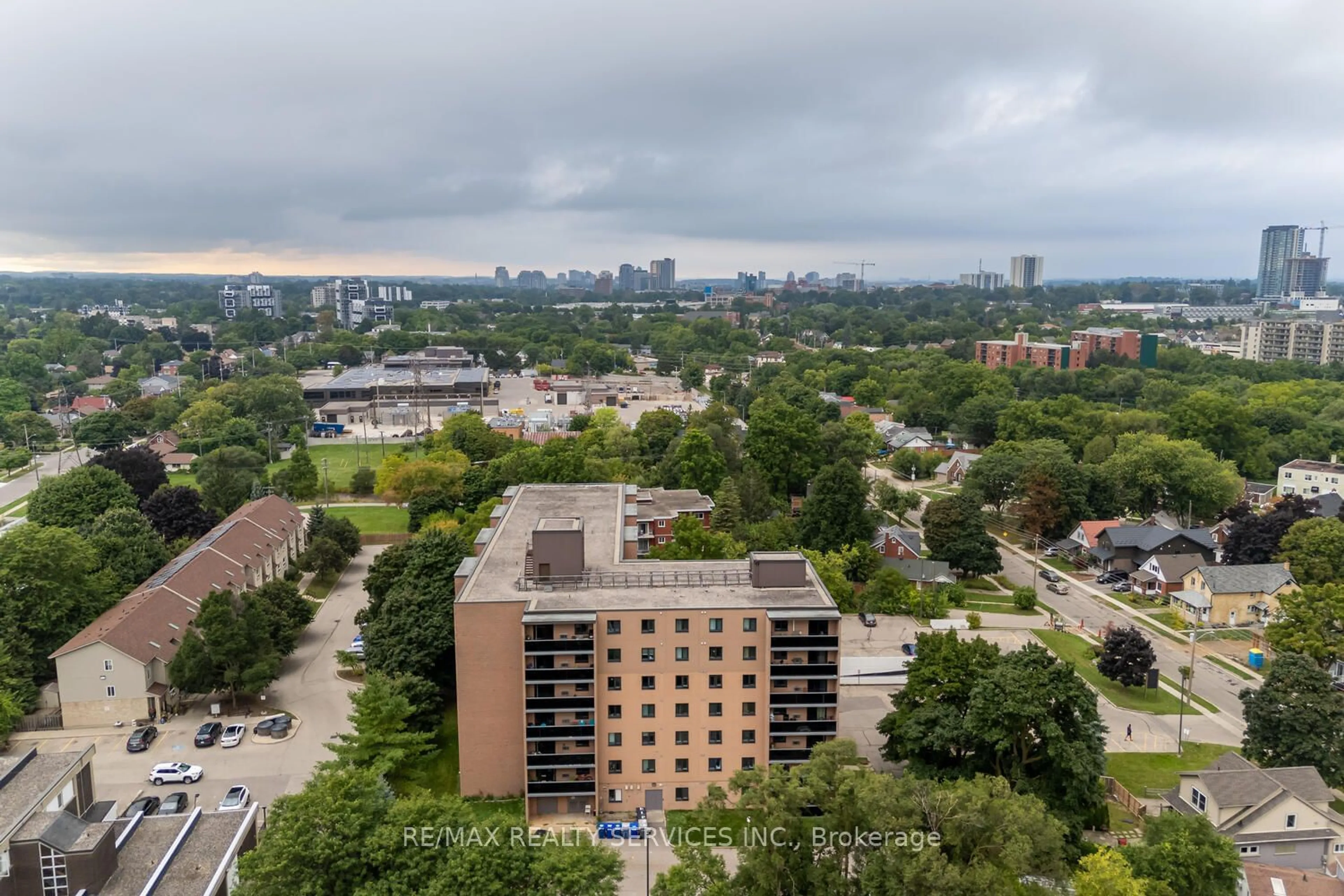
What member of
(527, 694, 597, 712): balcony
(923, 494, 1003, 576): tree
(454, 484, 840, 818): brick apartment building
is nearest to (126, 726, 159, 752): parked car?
(454, 484, 840, 818): brick apartment building

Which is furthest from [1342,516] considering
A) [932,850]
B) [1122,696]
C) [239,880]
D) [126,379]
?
[126,379]

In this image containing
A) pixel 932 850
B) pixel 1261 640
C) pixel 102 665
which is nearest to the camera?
pixel 932 850

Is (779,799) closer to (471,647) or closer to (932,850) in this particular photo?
(932,850)

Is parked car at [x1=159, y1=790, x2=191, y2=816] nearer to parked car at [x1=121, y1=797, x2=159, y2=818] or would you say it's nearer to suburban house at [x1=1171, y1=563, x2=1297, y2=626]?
parked car at [x1=121, y1=797, x2=159, y2=818]

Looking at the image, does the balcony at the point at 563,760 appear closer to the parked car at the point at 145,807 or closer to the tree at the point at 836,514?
the parked car at the point at 145,807

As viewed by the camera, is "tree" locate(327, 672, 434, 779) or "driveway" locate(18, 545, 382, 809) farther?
"driveway" locate(18, 545, 382, 809)

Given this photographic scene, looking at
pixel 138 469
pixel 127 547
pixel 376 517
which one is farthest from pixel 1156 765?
pixel 138 469
